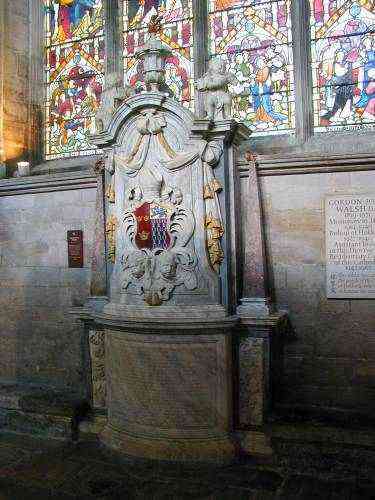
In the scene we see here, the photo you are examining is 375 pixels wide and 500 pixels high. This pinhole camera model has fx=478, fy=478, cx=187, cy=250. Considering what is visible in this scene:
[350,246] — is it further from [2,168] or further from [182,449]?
[2,168]

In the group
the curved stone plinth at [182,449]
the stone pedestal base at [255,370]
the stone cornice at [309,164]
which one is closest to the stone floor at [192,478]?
the curved stone plinth at [182,449]

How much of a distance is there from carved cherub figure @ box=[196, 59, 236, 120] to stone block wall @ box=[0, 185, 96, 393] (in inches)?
62.8

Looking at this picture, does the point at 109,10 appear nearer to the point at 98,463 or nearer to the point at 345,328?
the point at 345,328

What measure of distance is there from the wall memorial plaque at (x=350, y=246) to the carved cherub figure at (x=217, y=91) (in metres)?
1.19

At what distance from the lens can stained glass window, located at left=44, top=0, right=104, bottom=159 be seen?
5852 mm

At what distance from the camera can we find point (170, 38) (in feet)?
18.1

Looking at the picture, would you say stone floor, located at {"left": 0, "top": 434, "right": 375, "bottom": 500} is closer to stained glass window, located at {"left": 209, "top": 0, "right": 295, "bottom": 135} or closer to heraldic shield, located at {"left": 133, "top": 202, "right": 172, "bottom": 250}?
heraldic shield, located at {"left": 133, "top": 202, "right": 172, "bottom": 250}

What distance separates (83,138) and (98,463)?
3706 millimetres

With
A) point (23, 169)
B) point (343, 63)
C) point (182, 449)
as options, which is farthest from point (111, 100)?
point (182, 449)

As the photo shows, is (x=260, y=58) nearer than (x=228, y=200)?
No

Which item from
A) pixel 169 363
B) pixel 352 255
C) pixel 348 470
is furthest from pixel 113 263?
pixel 348 470

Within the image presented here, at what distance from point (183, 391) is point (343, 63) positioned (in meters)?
3.58

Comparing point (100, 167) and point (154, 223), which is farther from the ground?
point (100, 167)

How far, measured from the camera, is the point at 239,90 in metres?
5.17
